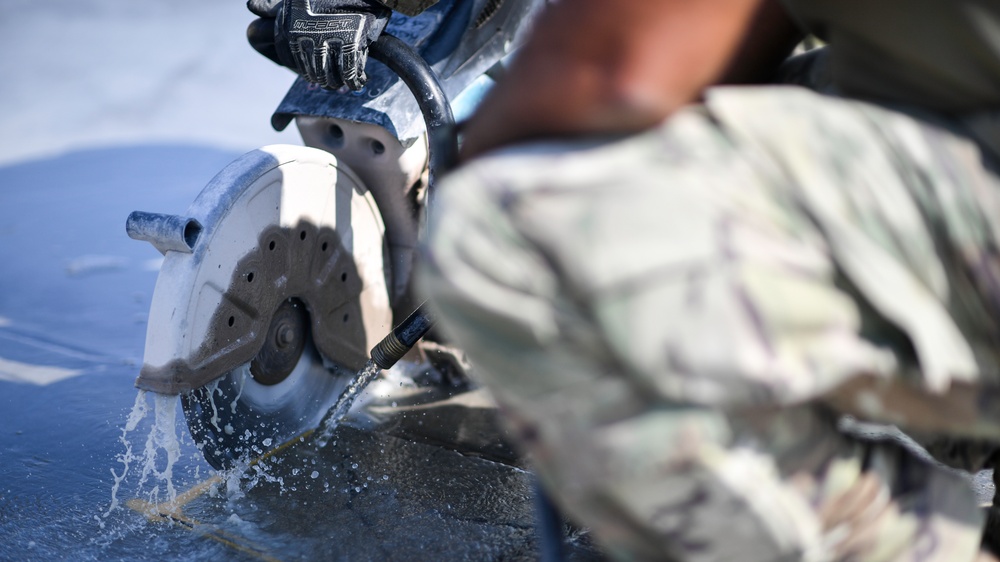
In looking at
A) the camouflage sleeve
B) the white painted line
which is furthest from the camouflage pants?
the white painted line

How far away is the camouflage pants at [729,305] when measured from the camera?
2.33ft

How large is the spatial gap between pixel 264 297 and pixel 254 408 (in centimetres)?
24

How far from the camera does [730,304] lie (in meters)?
0.71

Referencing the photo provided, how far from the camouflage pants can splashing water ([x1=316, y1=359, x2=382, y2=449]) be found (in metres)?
1.16

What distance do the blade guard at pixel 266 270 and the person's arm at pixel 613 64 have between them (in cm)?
92

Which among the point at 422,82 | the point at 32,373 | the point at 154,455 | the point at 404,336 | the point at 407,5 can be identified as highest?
the point at 407,5

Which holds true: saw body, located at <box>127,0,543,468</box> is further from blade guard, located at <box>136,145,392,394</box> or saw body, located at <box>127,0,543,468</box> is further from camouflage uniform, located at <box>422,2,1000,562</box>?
camouflage uniform, located at <box>422,2,1000,562</box>

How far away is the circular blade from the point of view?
166 cm

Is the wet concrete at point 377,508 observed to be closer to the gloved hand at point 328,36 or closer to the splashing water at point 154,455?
the splashing water at point 154,455

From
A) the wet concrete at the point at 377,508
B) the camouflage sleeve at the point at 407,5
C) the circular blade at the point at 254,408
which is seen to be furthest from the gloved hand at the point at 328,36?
the wet concrete at the point at 377,508

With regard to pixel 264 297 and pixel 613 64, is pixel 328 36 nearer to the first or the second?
pixel 264 297

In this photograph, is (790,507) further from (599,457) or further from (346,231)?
(346,231)

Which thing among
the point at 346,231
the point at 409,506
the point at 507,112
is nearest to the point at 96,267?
the point at 346,231

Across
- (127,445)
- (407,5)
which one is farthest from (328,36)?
(127,445)
